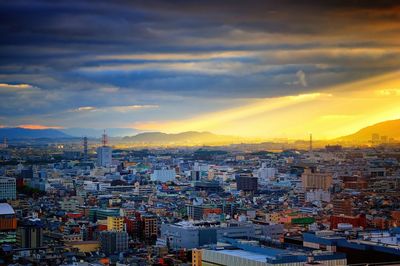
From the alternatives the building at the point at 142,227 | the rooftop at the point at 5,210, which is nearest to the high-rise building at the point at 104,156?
the rooftop at the point at 5,210

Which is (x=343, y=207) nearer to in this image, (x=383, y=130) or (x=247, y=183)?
(x=383, y=130)

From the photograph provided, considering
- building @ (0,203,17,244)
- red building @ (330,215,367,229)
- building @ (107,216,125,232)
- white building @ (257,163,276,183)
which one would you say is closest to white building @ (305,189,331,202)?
red building @ (330,215,367,229)

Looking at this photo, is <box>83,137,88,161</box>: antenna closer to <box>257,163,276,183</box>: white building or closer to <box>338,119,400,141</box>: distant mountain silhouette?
<box>257,163,276,183</box>: white building

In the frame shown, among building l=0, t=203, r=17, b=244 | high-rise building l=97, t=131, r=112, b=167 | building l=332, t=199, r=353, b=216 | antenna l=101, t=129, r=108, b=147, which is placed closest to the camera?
building l=0, t=203, r=17, b=244

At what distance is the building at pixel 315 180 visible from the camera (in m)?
30.9

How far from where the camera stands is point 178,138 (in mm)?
52812

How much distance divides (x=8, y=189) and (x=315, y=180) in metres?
12.0

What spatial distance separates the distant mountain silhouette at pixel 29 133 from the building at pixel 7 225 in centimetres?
1551

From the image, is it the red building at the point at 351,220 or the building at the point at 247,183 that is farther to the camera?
the building at the point at 247,183

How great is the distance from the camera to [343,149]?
35.4 metres

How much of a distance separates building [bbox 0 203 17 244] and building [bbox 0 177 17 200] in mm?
5946

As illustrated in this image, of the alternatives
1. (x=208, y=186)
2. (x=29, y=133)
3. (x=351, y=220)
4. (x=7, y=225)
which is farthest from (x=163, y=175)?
(x=351, y=220)

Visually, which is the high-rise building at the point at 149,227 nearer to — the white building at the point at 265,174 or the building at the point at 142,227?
the building at the point at 142,227

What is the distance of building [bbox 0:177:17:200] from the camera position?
28.8 m
